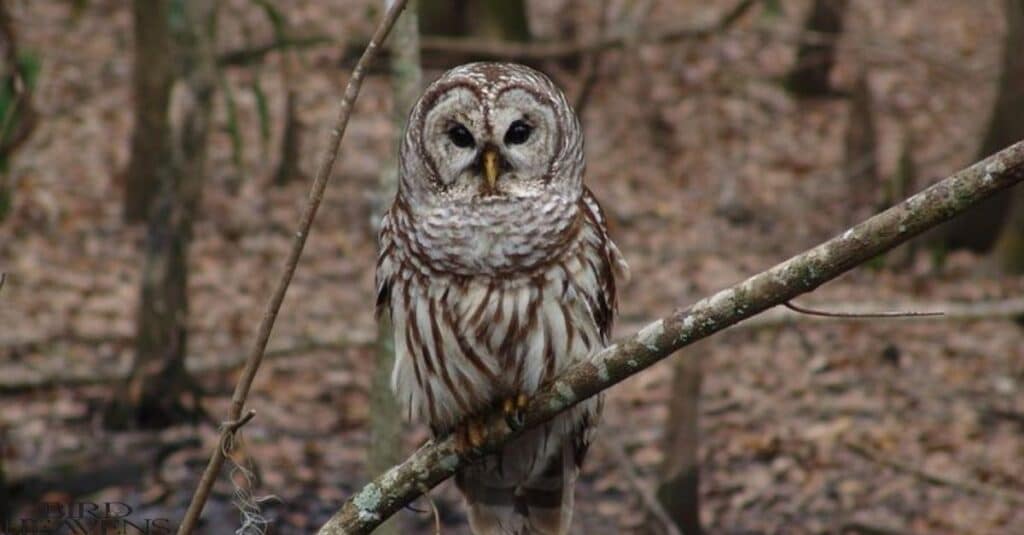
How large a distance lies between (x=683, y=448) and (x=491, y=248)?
9.46 feet

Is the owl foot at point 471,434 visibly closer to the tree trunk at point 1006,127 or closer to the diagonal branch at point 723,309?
the diagonal branch at point 723,309

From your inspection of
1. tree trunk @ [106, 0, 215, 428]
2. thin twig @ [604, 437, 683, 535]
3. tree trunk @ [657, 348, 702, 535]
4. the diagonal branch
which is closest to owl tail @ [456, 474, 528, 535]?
the diagonal branch

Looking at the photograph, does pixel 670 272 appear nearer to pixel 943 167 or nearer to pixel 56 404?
pixel 943 167

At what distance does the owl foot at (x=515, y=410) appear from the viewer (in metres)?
3.96

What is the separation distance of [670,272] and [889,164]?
3056 mm

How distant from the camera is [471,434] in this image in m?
4.09

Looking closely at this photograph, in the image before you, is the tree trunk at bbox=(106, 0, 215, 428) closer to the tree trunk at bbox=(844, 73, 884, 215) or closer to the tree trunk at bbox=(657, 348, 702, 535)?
the tree trunk at bbox=(657, 348, 702, 535)

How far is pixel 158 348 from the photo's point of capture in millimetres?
7789

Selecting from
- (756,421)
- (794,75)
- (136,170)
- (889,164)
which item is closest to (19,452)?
(136,170)

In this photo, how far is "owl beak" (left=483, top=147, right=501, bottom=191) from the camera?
12.7 feet

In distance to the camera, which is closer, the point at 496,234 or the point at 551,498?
the point at 496,234

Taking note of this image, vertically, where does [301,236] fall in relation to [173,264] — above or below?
above

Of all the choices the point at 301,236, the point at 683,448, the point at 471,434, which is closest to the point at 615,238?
the point at 683,448

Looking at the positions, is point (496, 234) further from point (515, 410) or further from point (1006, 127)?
point (1006, 127)
